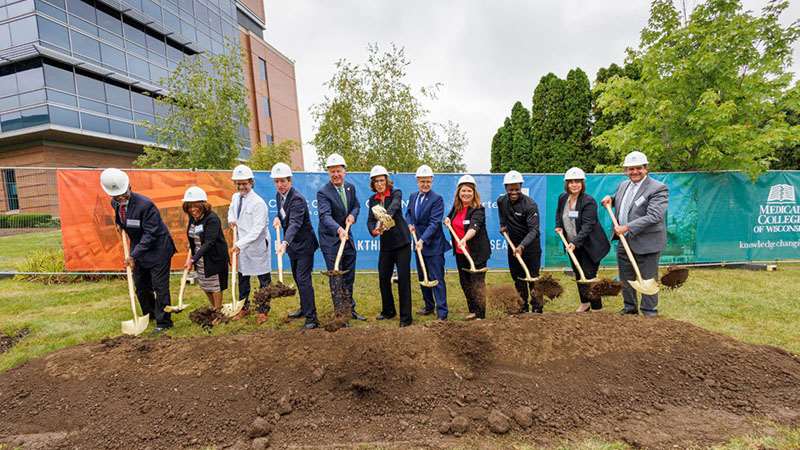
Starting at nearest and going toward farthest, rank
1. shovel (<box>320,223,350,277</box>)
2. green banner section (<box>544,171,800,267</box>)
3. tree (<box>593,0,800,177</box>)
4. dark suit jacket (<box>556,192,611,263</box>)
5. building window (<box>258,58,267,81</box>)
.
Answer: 1. shovel (<box>320,223,350,277</box>)
2. dark suit jacket (<box>556,192,611,263</box>)
3. tree (<box>593,0,800,177</box>)
4. green banner section (<box>544,171,800,267</box>)
5. building window (<box>258,58,267,81</box>)

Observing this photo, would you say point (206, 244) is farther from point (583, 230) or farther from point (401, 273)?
point (583, 230)

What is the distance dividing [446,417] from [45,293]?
7.53 meters

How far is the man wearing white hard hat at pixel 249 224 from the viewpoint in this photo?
456cm

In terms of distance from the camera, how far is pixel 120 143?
793 inches

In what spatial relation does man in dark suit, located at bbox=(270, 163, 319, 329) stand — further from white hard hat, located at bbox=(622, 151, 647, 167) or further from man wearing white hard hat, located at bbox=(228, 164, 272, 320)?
white hard hat, located at bbox=(622, 151, 647, 167)

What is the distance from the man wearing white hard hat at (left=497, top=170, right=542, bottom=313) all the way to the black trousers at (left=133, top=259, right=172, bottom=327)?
4278mm

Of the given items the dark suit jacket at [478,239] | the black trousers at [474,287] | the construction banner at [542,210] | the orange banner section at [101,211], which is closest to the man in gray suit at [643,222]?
the dark suit jacket at [478,239]

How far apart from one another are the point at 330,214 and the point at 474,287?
Answer: 2.01m

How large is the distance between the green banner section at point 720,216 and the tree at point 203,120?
769 cm

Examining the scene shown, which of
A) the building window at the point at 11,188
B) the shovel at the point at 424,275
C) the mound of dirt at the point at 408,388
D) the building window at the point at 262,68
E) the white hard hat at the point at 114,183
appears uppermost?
the building window at the point at 262,68

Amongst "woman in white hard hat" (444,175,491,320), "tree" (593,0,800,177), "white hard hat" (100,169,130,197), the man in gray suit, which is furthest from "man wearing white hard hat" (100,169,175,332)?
"tree" (593,0,800,177)

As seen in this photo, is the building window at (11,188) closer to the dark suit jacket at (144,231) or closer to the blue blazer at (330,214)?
the dark suit jacket at (144,231)

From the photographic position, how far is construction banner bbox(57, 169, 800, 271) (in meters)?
6.87

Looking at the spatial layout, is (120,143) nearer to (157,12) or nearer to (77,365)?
(157,12)
